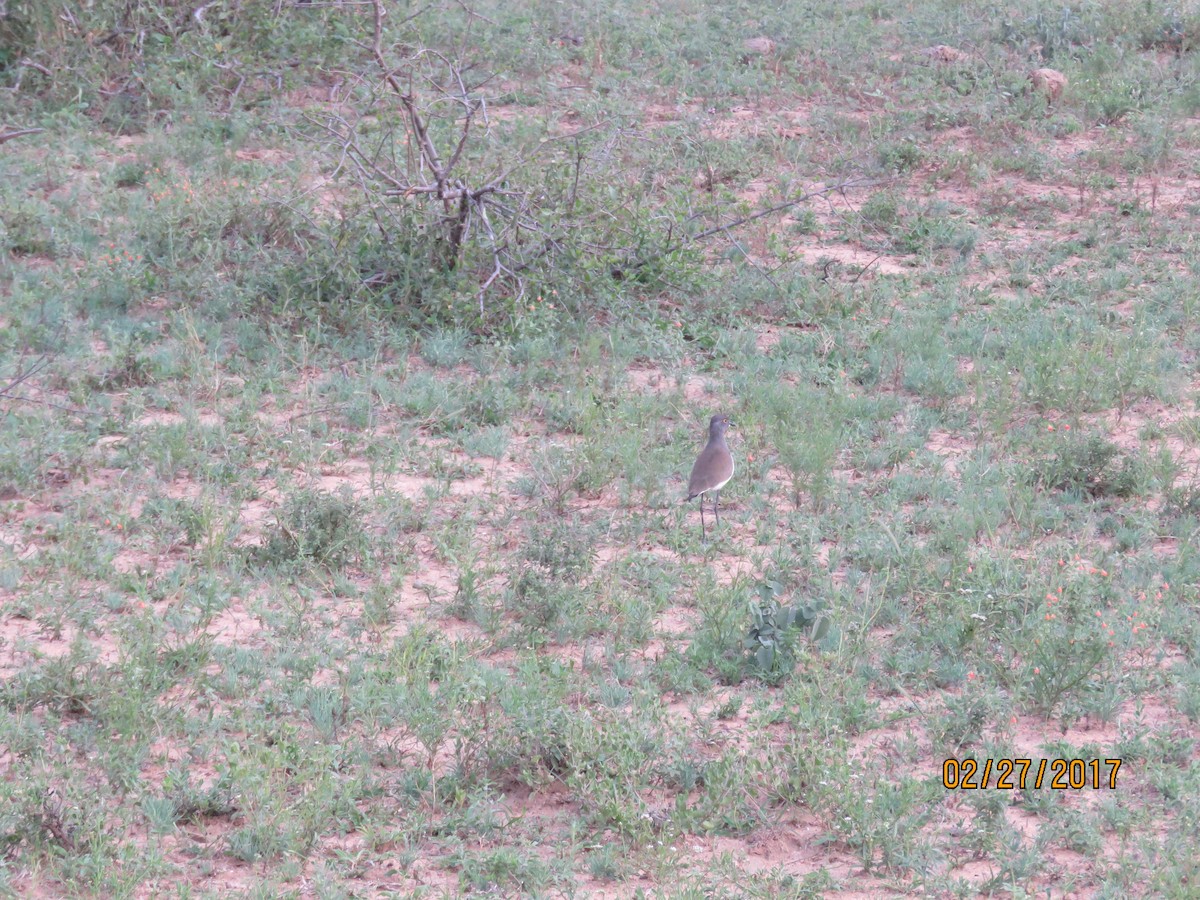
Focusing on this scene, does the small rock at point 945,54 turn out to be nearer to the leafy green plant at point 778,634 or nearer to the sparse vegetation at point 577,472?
the sparse vegetation at point 577,472

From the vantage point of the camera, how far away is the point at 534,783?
14.9 feet

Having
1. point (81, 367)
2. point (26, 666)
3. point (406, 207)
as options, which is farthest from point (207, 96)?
point (26, 666)

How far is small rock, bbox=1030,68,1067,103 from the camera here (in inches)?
489

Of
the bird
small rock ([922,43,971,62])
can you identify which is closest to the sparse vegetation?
the bird

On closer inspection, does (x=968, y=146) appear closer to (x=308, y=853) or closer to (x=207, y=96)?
(x=207, y=96)

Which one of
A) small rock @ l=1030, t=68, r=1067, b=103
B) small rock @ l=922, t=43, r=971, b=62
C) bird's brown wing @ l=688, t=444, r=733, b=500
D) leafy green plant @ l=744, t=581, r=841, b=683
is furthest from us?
small rock @ l=922, t=43, r=971, b=62

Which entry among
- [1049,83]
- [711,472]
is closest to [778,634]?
[711,472]

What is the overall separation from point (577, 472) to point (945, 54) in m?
8.30

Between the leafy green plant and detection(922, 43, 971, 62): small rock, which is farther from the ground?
detection(922, 43, 971, 62): small rock

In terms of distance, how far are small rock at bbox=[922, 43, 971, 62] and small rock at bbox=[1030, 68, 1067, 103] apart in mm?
865

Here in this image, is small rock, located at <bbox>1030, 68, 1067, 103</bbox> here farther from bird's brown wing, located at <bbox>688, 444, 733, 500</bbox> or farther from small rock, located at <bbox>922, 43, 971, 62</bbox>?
bird's brown wing, located at <bbox>688, 444, 733, 500</bbox>

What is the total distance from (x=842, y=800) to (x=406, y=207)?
5312 millimetres

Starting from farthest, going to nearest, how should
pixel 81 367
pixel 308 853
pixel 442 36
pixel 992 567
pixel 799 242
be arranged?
pixel 442 36, pixel 799 242, pixel 81 367, pixel 992 567, pixel 308 853

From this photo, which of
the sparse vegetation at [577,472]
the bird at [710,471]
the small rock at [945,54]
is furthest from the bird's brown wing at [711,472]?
the small rock at [945,54]
